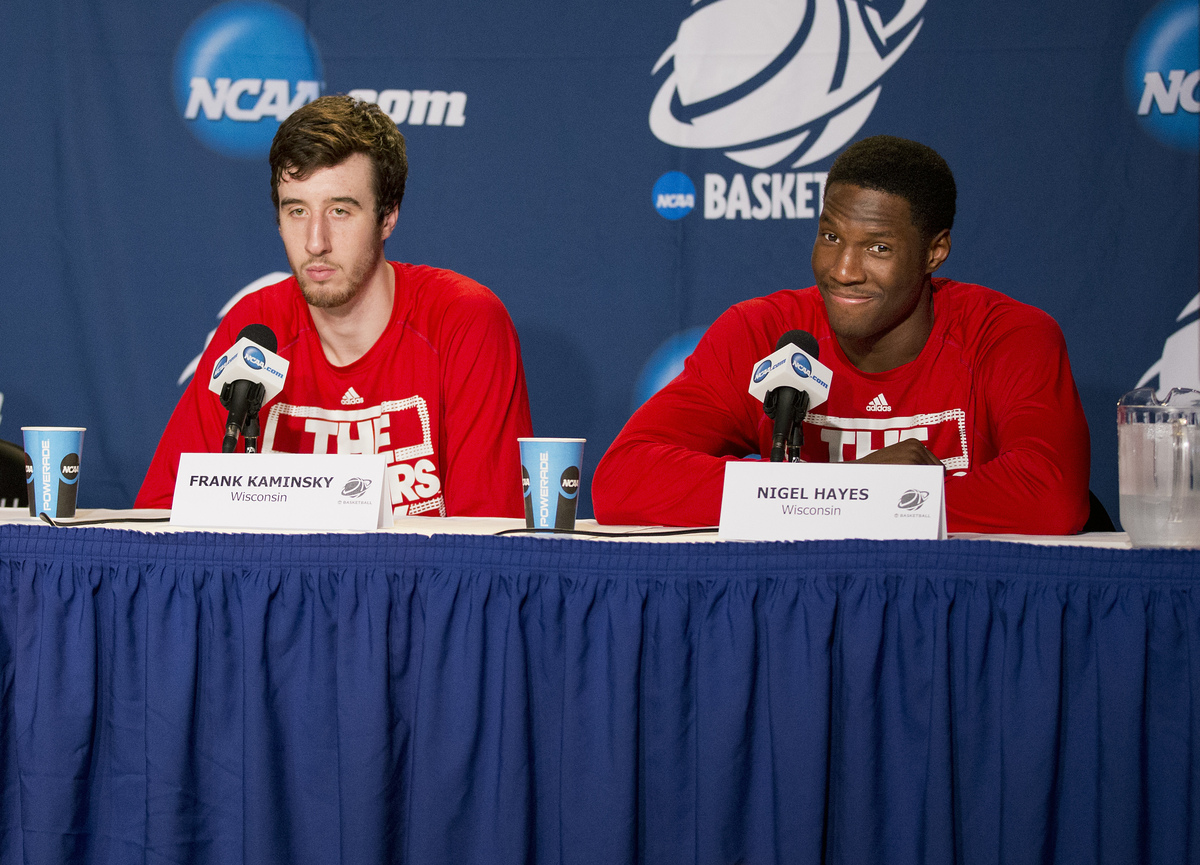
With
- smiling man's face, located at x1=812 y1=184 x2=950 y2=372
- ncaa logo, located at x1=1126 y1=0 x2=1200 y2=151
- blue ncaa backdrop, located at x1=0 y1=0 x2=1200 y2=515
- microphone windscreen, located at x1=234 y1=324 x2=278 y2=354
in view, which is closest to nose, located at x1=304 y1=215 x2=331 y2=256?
microphone windscreen, located at x1=234 y1=324 x2=278 y2=354

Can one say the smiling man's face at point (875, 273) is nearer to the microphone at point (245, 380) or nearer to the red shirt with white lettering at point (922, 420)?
the red shirt with white lettering at point (922, 420)

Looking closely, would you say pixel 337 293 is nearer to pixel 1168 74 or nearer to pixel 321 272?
pixel 321 272

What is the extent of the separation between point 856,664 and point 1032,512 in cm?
59

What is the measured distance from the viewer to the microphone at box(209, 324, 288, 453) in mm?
1315

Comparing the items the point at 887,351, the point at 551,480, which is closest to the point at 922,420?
the point at 887,351

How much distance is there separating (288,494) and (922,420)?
3.98 feet

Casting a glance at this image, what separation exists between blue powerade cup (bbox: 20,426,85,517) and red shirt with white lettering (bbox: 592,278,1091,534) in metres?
0.81

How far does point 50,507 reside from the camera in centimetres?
142

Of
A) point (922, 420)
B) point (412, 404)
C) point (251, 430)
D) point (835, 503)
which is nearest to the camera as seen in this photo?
point (835, 503)

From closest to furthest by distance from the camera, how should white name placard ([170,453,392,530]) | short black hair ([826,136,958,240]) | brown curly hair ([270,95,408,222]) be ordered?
white name placard ([170,453,392,530]) < short black hair ([826,136,958,240]) < brown curly hair ([270,95,408,222])

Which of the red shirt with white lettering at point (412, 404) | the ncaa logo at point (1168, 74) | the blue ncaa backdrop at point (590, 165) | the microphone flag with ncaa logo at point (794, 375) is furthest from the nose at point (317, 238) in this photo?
the ncaa logo at point (1168, 74)

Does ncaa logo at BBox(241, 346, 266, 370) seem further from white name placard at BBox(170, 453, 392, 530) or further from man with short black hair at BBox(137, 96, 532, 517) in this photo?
man with short black hair at BBox(137, 96, 532, 517)

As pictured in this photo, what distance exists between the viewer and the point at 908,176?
6.11ft

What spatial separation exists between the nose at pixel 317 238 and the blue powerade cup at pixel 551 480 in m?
1.03
